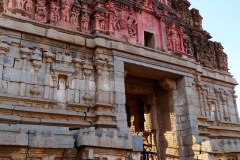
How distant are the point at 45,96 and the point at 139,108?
6877 millimetres

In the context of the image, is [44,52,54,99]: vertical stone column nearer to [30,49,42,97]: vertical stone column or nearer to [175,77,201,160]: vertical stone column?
[30,49,42,97]: vertical stone column

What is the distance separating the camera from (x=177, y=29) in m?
13.2

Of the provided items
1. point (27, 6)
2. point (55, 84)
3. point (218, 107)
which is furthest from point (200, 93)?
point (27, 6)

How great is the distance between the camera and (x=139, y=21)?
39.3ft

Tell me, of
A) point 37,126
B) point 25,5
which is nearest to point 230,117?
point 37,126

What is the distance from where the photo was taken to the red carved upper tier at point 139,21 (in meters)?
9.92

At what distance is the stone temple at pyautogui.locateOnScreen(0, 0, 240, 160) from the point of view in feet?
24.9

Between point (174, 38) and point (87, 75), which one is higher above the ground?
point (174, 38)

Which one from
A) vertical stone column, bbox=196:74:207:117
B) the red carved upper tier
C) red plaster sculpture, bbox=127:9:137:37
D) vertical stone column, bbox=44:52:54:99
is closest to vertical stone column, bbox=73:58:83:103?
vertical stone column, bbox=44:52:54:99

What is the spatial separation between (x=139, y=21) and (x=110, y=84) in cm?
365

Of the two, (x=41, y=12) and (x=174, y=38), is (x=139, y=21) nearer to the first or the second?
(x=174, y=38)

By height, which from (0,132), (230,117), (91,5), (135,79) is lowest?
(0,132)

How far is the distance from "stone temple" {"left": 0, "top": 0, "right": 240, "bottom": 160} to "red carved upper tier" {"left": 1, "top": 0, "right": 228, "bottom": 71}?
4cm

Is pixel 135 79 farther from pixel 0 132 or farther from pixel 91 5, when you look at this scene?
pixel 0 132
